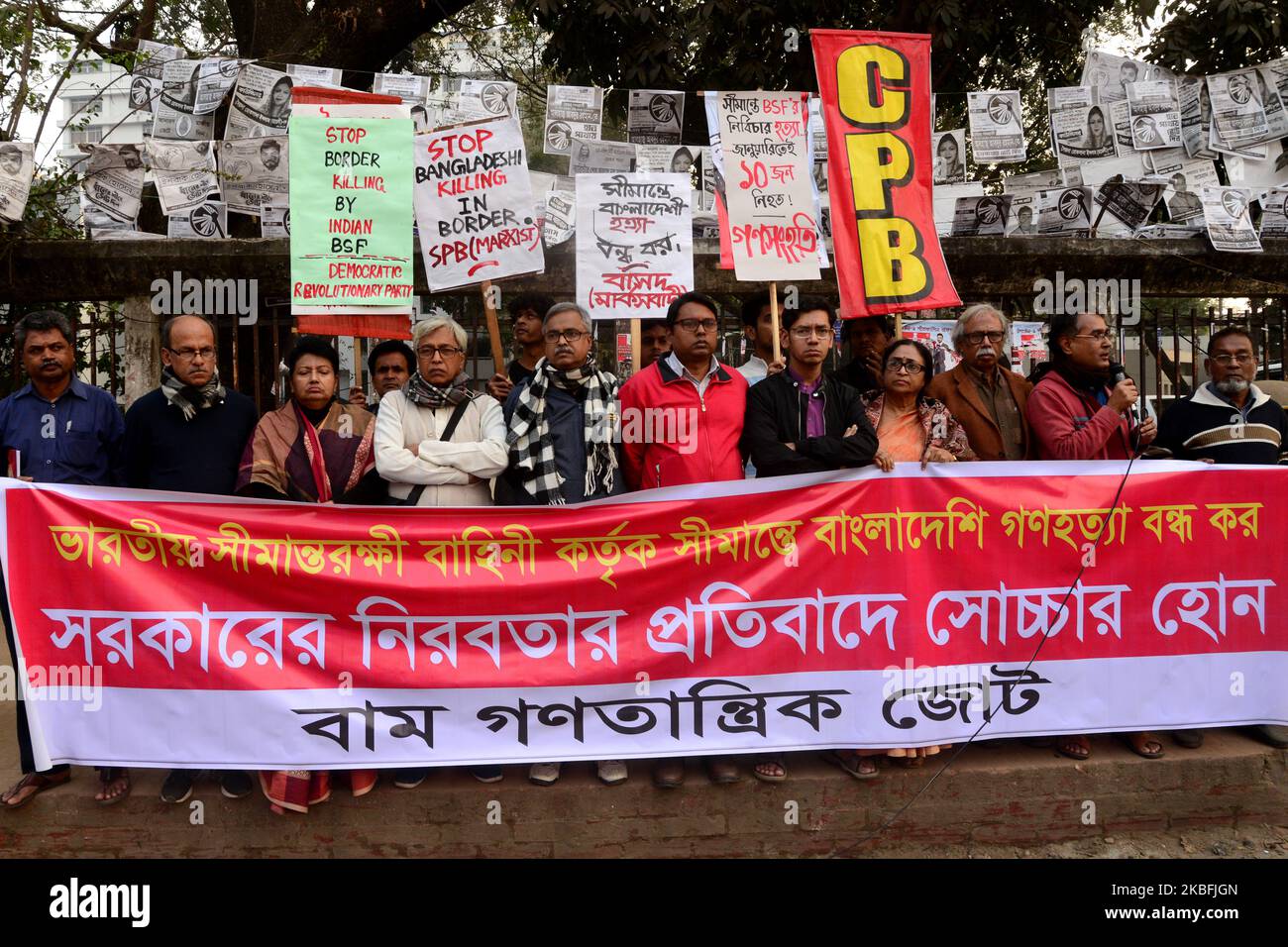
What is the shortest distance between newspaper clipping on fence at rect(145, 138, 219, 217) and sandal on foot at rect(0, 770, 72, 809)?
488cm

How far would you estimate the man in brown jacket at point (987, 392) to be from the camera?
4.31m

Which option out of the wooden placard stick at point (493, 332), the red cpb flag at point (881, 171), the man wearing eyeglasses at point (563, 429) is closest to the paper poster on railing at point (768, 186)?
the red cpb flag at point (881, 171)

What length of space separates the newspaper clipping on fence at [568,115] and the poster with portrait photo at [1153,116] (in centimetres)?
404

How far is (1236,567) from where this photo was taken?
387cm

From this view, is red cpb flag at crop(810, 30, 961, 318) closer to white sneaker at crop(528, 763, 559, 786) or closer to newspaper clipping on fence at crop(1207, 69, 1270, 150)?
white sneaker at crop(528, 763, 559, 786)

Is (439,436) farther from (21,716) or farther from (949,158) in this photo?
(949,158)

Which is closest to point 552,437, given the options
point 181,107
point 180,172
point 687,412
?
point 687,412

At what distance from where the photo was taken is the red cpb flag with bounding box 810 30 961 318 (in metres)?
4.43

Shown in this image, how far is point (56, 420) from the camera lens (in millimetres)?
4016

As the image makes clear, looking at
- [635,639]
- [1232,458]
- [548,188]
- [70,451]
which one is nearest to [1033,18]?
[548,188]

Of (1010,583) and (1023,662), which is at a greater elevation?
(1010,583)

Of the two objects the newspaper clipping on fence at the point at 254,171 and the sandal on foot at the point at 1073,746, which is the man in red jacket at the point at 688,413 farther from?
the newspaper clipping on fence at the point at 254,171
